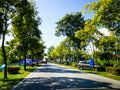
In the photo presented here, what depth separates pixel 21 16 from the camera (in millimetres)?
25984

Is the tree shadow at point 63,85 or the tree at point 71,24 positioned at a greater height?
the tree at point 71,24

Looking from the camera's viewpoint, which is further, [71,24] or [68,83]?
[71,24]

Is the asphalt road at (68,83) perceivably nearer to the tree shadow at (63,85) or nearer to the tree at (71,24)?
the tree shadow at (63,85)

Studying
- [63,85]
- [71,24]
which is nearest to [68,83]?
[63,85]

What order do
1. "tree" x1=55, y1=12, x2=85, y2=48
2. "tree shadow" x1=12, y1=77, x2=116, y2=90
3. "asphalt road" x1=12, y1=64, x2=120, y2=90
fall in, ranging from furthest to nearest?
"tree" x1=55, y1=12, x2=85, y2=48 → "asphalt road" x1=12, y1=64, x2=120, y2=90 → "tree shadow" x1=12, y1=77, x2=116, y2=90

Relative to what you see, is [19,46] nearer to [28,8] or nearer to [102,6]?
[28,8]

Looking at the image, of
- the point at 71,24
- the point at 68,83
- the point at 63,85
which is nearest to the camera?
the point at 63,85

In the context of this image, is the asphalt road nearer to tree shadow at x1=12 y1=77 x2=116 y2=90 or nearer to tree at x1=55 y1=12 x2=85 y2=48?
tree shadow at x1=12 y1=77 x2=116 y2=90

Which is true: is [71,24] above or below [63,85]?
above

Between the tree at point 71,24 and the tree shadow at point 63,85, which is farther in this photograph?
the tree at point 71,24

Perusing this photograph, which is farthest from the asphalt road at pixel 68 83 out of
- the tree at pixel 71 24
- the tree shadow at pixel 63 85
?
the tree at pixel 71 24

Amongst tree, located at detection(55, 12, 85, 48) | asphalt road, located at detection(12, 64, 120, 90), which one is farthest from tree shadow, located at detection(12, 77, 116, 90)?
tree, located at detection(55, 12, 85, 48)

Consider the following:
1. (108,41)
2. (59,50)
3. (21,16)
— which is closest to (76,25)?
(108,41)

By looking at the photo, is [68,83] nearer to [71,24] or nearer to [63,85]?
[63,85]
